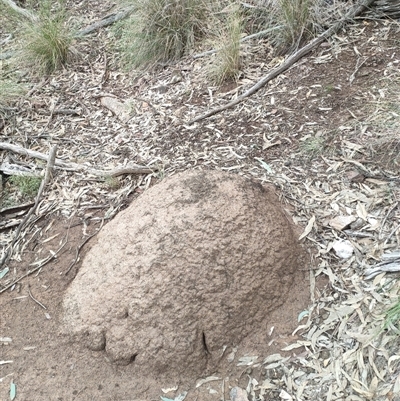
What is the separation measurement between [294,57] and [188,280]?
2.31m

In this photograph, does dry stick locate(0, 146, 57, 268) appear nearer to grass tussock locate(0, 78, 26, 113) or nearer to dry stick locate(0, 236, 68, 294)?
dry stick locate(0, 236, 68, 294)

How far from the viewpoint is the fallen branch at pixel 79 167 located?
3.62 m

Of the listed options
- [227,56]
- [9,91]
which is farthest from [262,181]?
[9,91]

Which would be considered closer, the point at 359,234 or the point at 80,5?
the point at 359,234

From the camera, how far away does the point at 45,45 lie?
5.10 m

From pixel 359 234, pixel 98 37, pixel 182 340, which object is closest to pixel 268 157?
pixel 359 234

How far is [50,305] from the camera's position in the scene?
9.69 feet

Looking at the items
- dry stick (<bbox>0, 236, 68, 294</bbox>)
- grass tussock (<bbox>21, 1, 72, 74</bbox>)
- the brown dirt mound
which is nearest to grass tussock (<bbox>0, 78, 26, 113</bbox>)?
grass tussock (<bbox>21, 1, 72, 74</bbox>)

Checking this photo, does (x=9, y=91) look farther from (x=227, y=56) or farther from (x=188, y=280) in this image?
(x=188, y=280)

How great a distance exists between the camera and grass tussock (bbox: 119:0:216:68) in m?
4.84

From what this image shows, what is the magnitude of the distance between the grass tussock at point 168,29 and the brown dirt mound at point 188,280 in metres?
2.30

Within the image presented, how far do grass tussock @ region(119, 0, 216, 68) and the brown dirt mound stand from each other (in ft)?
7.56

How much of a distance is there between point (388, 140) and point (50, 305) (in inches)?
84.1

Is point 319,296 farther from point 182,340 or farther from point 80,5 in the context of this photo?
point 80,5
